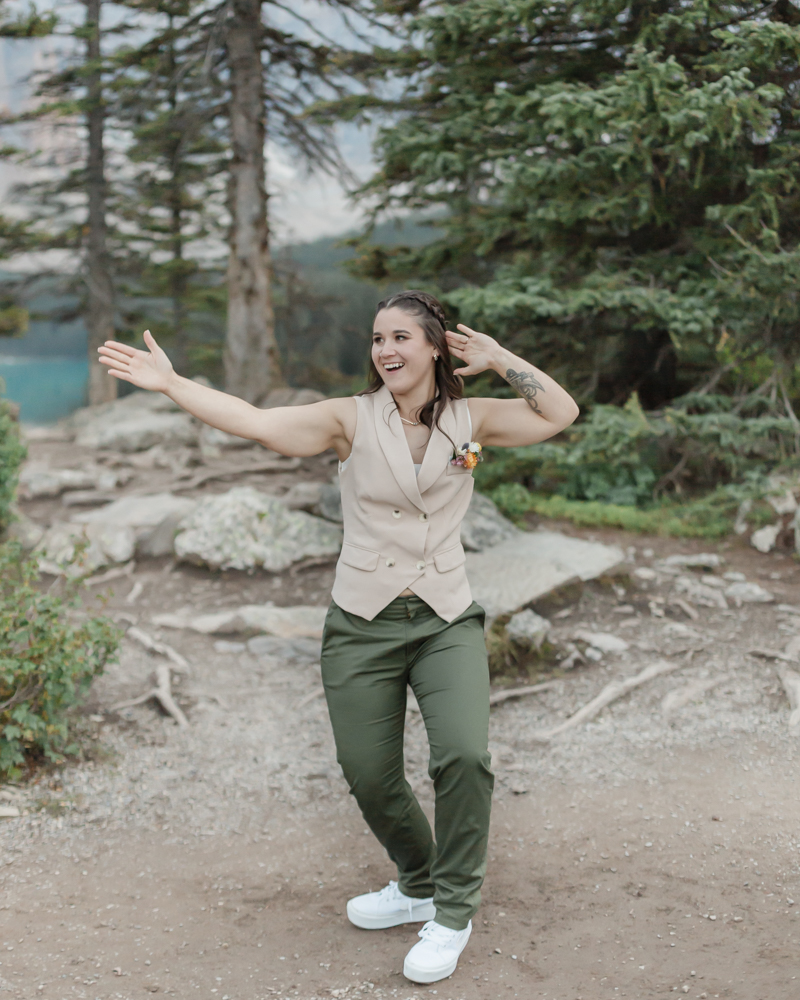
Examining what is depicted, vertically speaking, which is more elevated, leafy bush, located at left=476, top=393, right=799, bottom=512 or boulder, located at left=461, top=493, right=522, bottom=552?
leafy bush, located at left=476, top=393, right=799, bottom=512

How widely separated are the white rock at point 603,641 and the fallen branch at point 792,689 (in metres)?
0.96

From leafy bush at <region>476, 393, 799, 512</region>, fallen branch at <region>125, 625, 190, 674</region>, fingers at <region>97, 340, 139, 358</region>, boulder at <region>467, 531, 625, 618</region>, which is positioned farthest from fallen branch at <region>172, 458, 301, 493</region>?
fingers at <region>97, 340, 139, 358</region>

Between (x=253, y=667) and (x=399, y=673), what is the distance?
317 cm

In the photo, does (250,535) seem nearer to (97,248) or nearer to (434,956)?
(434,956)

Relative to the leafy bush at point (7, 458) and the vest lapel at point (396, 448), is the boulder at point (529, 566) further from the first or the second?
the leafy bush at point (7, 458)

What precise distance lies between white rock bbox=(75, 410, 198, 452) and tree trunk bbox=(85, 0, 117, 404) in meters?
3.47

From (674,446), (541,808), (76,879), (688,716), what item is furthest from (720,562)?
(76,879)

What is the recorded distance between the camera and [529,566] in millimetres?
6117

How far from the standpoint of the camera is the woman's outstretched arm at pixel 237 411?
2.74 m

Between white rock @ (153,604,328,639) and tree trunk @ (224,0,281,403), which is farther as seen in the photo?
tree trunk @ (224,0,281,403)

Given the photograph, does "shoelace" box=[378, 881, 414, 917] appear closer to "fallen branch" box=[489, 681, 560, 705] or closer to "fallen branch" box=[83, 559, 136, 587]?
"fallen branch" box=[489, 681, 560, 705]

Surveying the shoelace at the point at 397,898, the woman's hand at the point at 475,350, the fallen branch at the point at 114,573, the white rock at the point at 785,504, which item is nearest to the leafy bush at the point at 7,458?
the fallen branch at the point at 114,573

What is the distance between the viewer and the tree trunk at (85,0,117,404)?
15.1 metres

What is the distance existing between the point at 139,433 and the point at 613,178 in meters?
7.48
